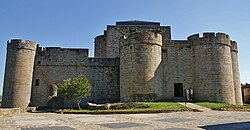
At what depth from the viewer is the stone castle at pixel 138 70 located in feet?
73.1

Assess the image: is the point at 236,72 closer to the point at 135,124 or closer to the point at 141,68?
the point at 141,68

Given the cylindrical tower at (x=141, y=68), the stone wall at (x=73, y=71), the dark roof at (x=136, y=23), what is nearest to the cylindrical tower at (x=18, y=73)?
the stone wall at (x=73, y=71)

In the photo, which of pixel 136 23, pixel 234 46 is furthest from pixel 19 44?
pixel 234 46

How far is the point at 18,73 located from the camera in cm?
2333

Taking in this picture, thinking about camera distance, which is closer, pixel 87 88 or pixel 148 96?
pixel 87 88

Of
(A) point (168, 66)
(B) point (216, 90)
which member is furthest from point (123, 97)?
(B) point (216, 90)

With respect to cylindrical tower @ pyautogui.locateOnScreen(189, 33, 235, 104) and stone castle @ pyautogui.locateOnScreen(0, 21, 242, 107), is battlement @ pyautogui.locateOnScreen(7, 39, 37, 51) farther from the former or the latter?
cylindrical tower @ pyautogui.locateOnScreen(189, 33, 235, 104)

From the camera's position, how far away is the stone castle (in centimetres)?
2228

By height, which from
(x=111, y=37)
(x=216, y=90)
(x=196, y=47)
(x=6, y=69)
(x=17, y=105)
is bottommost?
(x=17, y=105)

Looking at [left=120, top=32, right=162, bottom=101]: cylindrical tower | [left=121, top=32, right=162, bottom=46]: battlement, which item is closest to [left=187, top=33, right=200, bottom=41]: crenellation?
[left=120, top=32, right=162, bottom=101]: cylindrical tower

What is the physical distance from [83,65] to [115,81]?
4326mm

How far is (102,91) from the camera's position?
82.9ft

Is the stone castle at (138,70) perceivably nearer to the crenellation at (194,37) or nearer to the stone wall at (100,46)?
the crenellation at (194,37)

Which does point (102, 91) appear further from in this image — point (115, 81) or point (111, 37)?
point (111, 37)
